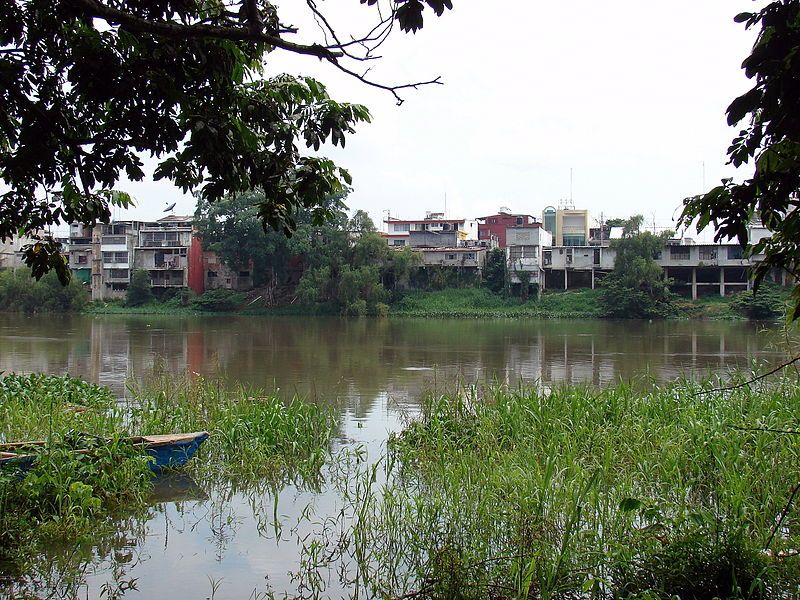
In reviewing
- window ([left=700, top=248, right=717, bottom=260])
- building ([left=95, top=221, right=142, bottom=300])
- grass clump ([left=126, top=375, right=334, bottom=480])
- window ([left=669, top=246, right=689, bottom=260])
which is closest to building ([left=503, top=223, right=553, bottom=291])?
window ([left=669, top=246, right=689, bottom=260])

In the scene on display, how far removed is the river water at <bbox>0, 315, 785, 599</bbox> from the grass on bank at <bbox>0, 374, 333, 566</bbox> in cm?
34

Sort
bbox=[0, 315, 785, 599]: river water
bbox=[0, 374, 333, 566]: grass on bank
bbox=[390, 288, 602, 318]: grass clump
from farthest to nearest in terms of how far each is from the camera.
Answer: bbox=[390, 288, 602, 318]: grass clump
bbox=[0, 374, 333, 566]: grass on bank
bbox=[0, 315, 785, 599]: river water

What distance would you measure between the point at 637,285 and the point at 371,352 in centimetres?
2592

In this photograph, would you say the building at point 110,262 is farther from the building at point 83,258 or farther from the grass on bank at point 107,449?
the grass on bank at point 107,449

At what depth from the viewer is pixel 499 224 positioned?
60062 mm

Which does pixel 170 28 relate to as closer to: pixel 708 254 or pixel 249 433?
pixel 249 433

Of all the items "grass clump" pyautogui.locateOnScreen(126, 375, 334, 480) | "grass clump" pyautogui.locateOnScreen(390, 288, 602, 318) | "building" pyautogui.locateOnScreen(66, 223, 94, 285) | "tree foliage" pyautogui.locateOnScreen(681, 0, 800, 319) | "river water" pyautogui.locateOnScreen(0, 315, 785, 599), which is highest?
"building" pyautogui.locateOnScreen(66, 223, 94, 285)

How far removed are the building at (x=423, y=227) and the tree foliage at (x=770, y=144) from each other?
52235 mm

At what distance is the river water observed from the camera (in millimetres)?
5551

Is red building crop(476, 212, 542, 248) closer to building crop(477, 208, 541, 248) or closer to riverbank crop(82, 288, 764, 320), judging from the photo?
building crop(477, 208, 541, 248)

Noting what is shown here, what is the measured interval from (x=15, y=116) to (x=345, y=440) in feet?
19.0

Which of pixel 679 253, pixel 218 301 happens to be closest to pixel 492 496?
pixel 679 253

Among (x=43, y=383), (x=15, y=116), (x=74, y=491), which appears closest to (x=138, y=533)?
(x=74, y=491)

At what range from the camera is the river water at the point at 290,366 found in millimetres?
5551
